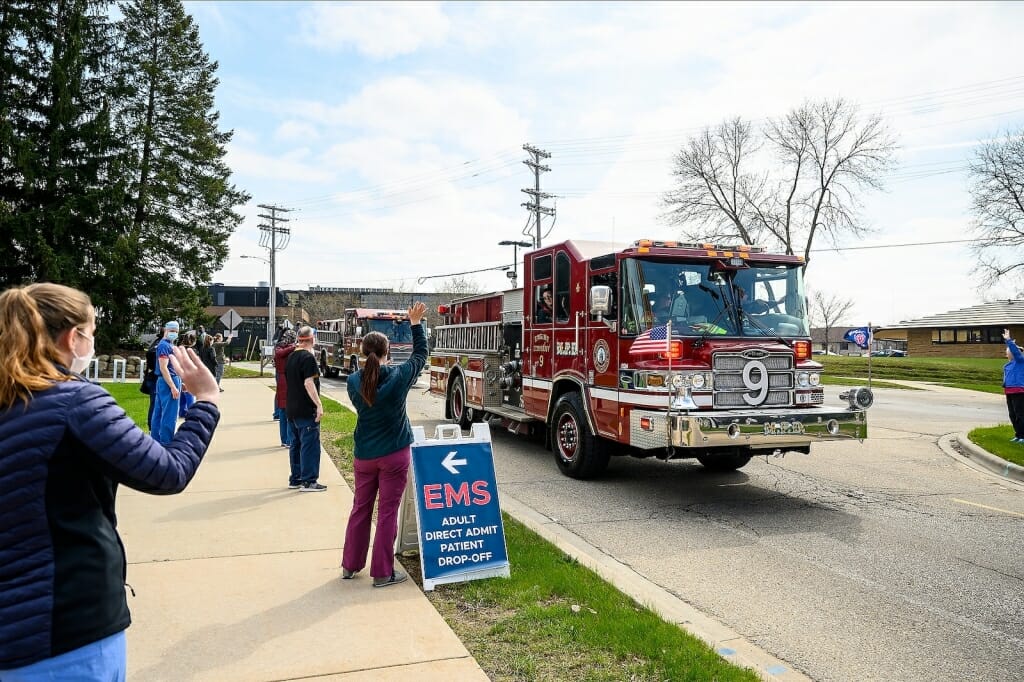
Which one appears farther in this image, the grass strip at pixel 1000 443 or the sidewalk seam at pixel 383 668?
the grass strip at pixel 1000 443

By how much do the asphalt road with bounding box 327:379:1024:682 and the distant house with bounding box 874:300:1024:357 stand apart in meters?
45.0

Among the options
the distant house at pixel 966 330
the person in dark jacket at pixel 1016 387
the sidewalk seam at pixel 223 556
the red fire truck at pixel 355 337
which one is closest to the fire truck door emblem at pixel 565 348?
the sidewalk seam at pixel 223 556

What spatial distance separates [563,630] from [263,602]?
1983 mm

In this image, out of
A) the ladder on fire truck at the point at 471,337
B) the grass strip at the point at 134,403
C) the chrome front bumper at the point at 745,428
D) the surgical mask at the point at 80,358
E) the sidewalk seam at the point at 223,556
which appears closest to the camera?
the surgical mask at the point at 80,358

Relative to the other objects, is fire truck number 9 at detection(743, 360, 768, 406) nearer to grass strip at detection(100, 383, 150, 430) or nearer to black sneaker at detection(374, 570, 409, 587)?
black sneaker at detection(374, 570, 409, 587)

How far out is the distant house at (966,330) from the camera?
4931cm

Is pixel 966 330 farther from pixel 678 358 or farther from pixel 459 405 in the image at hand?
pixel 678 358

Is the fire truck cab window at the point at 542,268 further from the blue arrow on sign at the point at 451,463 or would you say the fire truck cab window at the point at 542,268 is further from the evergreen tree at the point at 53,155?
the evergreen tree at the point at 53,155

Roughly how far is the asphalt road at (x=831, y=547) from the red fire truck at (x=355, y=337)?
14635 mm

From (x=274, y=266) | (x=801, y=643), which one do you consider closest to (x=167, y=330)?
(x=801, y=643)

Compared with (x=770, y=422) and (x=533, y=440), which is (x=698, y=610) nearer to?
(x=770, y=422)

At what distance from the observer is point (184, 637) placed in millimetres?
4133

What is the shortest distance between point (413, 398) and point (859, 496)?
14892 millimetres

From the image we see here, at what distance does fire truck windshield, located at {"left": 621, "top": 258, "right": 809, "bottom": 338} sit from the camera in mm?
8133
